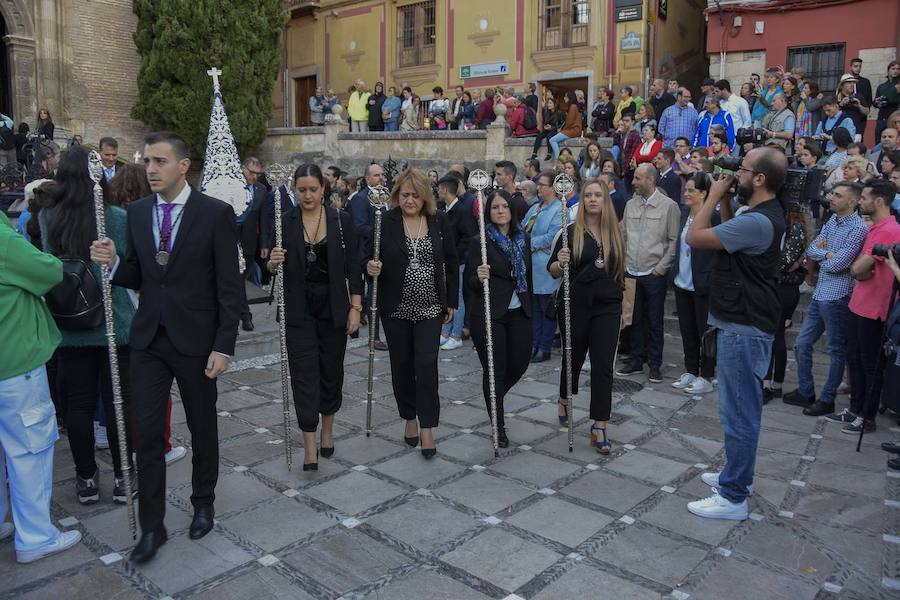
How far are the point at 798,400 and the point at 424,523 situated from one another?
418 centimetres

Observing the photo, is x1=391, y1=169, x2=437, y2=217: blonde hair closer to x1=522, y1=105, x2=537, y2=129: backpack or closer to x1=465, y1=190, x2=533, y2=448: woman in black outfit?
x1=465, y1=190, x2=533, y2=448: woman in black outfit

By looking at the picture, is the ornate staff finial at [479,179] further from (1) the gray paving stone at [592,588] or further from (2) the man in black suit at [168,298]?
(1) the gray paving stone at [592,588]

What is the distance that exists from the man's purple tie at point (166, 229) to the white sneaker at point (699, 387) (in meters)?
5.20

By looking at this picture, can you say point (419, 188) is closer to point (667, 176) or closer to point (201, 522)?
point (201, 522)

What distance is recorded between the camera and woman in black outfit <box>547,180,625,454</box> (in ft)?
18.4

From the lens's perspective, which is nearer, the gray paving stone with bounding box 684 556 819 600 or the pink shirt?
the gray paving stone with bounding box 684 556 819 600

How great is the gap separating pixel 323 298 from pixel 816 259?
14.7ft

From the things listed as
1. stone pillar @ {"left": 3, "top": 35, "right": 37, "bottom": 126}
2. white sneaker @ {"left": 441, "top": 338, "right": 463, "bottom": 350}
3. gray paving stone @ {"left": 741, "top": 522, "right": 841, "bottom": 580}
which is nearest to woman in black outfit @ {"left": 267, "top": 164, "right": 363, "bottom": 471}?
gray paving stone @ {"left": 741, "top": 522, "right": 841, "bottom": 580}

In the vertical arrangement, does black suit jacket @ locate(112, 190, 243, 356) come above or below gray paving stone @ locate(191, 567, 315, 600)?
above

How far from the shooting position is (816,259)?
6.71m

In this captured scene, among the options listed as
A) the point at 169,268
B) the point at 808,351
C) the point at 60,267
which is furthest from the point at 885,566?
the point at 60,267

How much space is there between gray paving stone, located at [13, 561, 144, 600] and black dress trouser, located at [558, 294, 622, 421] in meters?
3.36

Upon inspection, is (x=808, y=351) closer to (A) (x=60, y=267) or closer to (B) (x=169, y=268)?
(B) (x=169, y=268)

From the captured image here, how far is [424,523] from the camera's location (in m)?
4.35
